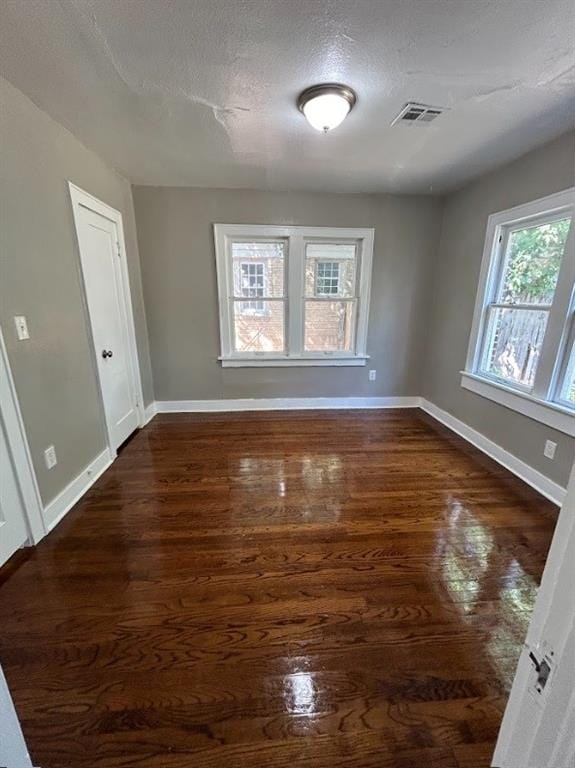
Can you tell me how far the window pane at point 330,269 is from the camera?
369 centimetres

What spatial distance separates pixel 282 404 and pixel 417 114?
2958 mm

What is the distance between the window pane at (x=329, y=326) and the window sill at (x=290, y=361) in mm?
125

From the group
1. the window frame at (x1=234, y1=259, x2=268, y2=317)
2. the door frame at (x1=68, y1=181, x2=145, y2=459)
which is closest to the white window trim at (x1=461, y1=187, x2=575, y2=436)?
the window frame at (x1=234, y1=259, x2=268, y2=317)

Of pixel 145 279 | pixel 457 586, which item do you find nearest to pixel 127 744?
pixel 457 586

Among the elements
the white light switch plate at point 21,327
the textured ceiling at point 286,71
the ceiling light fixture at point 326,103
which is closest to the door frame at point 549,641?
the textured ceiling at point 286,71

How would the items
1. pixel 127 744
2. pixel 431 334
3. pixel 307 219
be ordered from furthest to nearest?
pixel 431 334
pixel 307 219
pixel 127 744

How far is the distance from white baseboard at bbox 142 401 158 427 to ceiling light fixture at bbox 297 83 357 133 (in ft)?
10.1

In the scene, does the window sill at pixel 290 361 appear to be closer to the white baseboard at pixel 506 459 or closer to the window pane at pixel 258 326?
the window pane at pixel 258 326

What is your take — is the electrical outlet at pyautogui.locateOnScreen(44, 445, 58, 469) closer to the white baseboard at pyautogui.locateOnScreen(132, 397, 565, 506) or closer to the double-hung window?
the white baseboard at pyautogui.locateOnScreen(132, 397, 565, 506)

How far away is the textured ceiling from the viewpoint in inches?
50.9

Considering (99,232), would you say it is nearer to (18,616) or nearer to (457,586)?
(18,616)

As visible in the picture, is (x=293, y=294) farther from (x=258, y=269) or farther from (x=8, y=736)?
(x=8, y=736)

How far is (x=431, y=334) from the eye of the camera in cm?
393

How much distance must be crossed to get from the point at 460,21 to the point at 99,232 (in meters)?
2.64
